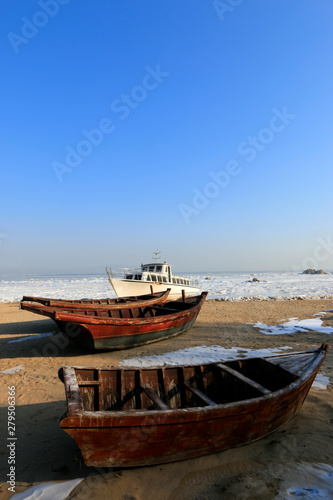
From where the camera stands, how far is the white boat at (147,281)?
70.6 ft

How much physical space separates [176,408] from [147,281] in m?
18.0

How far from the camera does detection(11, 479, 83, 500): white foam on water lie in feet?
10.8

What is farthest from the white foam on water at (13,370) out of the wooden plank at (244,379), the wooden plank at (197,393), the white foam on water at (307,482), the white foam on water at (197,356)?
the white foam on water at (307,482)

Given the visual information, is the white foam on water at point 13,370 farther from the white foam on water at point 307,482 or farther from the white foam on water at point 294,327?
the white foam on water at point 294,327

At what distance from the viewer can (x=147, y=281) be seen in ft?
72.7

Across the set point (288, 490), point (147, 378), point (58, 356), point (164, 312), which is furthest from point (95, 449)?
point (164, 312)

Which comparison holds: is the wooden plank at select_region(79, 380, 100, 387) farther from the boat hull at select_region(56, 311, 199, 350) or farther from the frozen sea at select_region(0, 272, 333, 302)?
the frozen sea at select_region(0, 272, 333, 302)

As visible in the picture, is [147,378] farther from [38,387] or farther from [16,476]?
[38,387]

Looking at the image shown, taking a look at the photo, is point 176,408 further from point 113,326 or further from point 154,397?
point 113,326

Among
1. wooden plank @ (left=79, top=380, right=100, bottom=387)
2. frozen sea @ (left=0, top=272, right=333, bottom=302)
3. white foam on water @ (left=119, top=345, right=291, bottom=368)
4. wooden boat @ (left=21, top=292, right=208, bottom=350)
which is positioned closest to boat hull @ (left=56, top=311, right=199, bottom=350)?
wooden boat @ (left=21, top=292, right=208, bottom=350)

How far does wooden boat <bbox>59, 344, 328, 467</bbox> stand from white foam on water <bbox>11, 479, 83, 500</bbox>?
45cm

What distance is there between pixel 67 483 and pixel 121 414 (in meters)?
1.26

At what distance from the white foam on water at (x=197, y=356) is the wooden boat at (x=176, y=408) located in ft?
9.28

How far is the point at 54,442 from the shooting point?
4.46m
